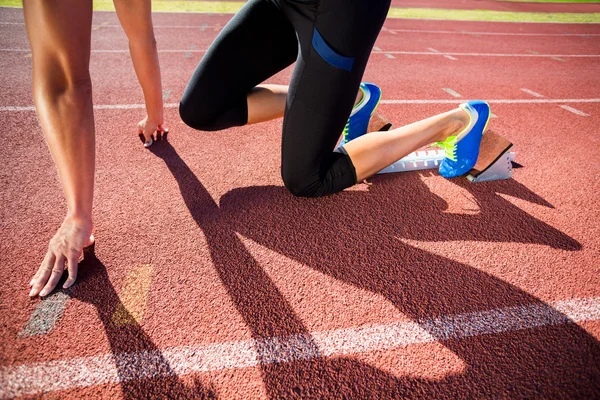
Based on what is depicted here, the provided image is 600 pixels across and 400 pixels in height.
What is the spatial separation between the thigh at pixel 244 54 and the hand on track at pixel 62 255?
0.93 metres

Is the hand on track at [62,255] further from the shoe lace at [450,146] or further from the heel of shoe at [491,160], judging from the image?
the heel of shoe at [491,160]

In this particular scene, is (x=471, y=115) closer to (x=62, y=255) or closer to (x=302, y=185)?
(x=302, y=185)

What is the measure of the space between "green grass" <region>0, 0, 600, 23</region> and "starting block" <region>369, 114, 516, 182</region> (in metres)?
9.61

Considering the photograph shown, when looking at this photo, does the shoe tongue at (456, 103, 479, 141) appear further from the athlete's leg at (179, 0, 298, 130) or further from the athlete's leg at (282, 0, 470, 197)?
the athlete's leg at (179, 0, 298, 130)

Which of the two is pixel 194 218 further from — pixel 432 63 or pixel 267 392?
pixel 432 63

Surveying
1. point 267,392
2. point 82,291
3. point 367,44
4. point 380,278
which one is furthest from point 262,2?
point 267,392

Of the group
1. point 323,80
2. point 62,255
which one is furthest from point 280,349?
point 323,80

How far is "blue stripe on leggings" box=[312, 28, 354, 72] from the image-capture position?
153 cm

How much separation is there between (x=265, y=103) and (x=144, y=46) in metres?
0.84

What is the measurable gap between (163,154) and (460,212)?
2203 mm

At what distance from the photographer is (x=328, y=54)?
60.8 inches

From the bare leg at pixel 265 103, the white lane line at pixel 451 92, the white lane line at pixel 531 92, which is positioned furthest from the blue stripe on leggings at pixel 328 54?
the white lane line at pixel 531 92

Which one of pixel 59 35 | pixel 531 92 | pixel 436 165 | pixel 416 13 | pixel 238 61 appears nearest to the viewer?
pixel 59 35

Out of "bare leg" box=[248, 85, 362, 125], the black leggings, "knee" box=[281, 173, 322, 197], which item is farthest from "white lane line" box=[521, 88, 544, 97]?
"knee" box=[281, 173, 322, 197]
